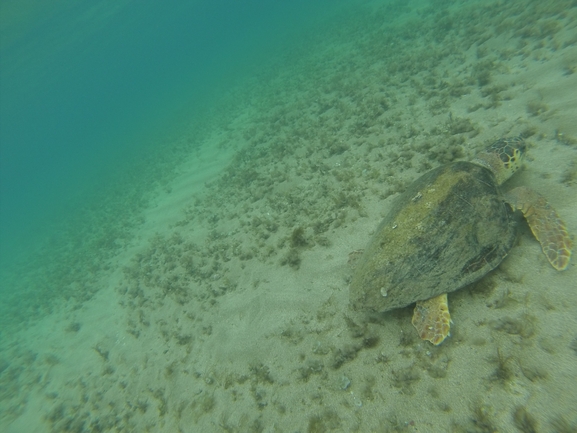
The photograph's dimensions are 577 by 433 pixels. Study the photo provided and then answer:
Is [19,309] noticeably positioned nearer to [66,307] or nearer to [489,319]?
[66,307]

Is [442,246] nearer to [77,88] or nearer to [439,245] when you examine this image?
[439,245]

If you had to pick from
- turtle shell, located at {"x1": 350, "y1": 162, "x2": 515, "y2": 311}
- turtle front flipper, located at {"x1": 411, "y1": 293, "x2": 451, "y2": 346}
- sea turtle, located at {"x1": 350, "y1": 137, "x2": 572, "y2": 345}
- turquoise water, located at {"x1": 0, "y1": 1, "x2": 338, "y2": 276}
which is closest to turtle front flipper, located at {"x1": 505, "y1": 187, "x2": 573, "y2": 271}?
sea turtle, located at {"x1": 350, "y1": 137, "x2": 572, "y2": 345}

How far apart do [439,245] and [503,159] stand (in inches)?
70.8

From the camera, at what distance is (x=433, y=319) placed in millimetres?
2643

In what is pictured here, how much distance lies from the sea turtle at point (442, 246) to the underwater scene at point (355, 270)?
18 mm

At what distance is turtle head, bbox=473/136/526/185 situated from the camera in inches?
134

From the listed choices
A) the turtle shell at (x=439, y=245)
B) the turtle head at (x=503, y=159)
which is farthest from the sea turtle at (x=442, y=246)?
the turtle head at (x=503, y=159)

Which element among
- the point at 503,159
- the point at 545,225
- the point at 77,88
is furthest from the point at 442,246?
the point at 77,88

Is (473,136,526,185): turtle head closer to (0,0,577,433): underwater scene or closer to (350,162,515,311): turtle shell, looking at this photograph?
(0,0,577,433): underwater scene

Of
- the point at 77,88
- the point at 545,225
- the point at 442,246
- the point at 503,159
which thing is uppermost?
the point at 77,88

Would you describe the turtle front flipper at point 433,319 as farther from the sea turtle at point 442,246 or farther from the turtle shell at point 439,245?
the turtle shell at point 439,245

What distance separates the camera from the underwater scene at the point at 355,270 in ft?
8.50

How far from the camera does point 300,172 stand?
6578mm

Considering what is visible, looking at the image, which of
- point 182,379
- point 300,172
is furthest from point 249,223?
point 182,379
